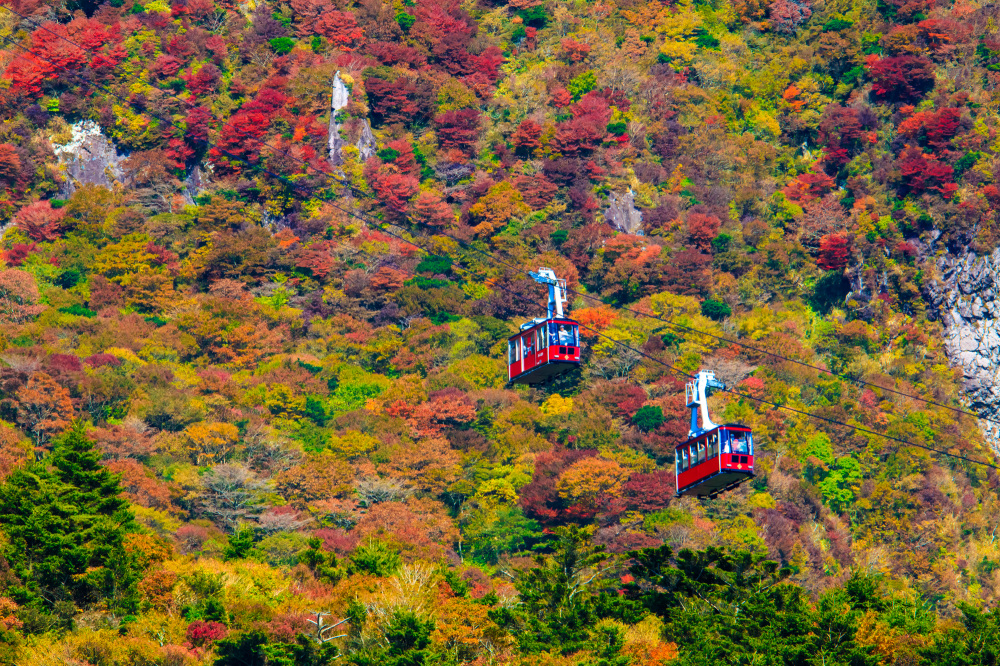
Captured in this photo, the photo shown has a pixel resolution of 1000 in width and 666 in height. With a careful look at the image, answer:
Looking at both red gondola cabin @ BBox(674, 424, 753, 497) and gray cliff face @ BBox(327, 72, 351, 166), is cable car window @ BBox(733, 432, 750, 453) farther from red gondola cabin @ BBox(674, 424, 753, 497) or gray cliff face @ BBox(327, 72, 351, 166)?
gray cliff face @ BBox(327, 72, 351, 166)

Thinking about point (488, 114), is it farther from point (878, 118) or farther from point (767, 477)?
point (767, 477)

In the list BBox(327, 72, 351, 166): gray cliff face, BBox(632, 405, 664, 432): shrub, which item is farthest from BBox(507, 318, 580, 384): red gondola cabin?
BBox(327, 72, 351, 166): gray cliff face

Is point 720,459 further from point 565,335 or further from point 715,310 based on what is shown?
point 715,310

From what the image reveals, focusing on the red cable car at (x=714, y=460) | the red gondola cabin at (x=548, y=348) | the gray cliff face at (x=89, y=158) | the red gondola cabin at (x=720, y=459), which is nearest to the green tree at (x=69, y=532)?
the red gondola cabin at (x=548, y=348)

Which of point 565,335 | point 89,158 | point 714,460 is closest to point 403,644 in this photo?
Answer: point 565,335

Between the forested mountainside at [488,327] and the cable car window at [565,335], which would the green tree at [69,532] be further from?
the cable car window at [565,335]
